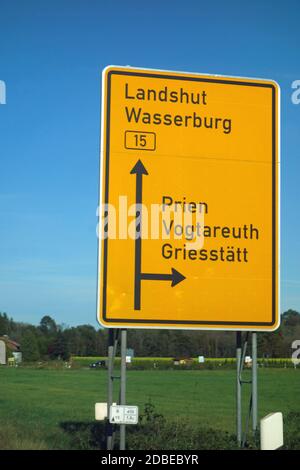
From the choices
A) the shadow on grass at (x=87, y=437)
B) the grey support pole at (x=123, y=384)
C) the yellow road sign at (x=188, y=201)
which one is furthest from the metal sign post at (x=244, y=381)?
the grey support pole at (x=123, y=384)

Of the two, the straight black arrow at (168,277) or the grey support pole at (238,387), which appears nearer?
the straight black arrow at (168,277)

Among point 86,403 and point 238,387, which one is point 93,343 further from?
point 238,387

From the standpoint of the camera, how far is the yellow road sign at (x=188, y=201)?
9844mm

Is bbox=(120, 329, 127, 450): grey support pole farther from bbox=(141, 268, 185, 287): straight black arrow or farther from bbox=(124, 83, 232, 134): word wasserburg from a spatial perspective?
bbox=(124, 83, 232, 134): word wasserburg

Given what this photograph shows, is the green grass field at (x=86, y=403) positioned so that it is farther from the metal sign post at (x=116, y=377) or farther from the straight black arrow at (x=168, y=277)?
the straight black arrow at (x=168, y=277)

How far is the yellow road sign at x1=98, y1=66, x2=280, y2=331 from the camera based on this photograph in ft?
32.3

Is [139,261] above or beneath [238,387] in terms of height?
above

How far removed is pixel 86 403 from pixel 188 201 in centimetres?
1811

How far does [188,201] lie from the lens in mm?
10227

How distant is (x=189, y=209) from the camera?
33.5ft

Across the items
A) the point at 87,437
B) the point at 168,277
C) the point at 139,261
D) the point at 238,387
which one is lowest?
the point at 87,437

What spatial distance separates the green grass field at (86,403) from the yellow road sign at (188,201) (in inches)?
115

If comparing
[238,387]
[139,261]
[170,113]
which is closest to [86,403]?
[238,387]
